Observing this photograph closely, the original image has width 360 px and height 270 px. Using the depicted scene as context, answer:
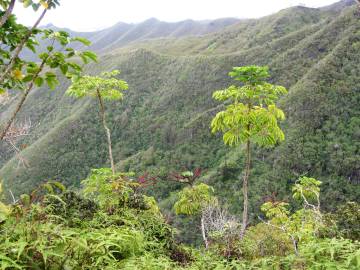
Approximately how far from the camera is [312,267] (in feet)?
10.6

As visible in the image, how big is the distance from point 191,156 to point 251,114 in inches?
2721

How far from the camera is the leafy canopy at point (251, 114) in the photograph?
26.2 feet

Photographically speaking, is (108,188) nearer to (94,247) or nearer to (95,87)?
(94,247)

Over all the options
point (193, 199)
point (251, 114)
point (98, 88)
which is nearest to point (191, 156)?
point (193, 199)

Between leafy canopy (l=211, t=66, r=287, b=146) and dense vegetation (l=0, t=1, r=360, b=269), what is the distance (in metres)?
0.04

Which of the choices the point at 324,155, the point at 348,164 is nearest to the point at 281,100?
the point at 324,155

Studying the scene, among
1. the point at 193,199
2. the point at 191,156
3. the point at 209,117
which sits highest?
the point at 193,199

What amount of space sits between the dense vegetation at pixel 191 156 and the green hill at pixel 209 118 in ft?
1.11

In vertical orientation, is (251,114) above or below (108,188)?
above

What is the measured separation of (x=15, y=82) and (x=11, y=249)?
1.58m

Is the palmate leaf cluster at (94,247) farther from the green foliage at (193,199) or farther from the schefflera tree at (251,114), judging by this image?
the green foliage at (193,199)

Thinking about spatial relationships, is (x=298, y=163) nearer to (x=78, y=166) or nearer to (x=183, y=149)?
(x=183, y=149)

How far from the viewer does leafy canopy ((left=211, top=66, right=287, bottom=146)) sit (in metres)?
8.00

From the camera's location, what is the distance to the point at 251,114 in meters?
7.95
